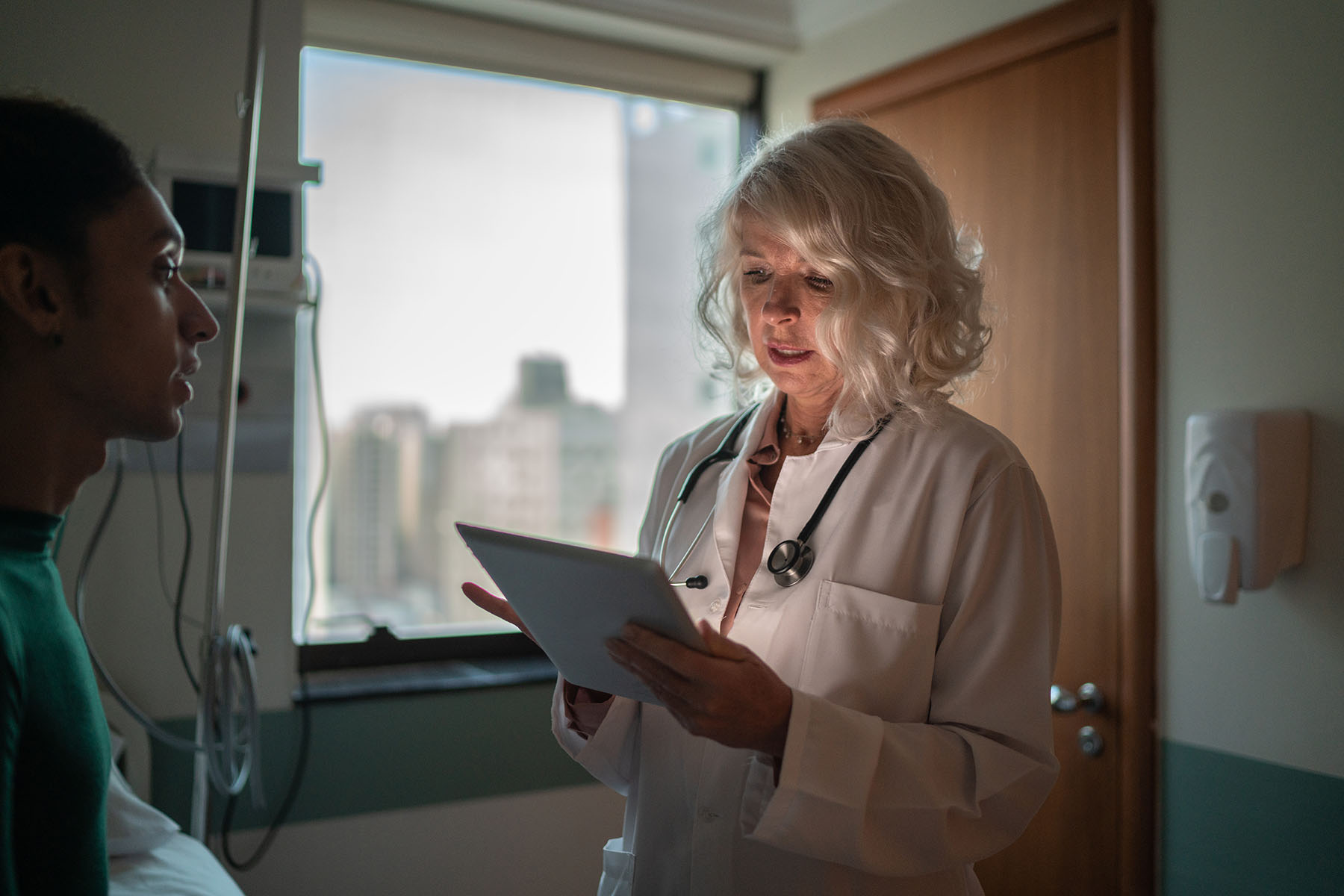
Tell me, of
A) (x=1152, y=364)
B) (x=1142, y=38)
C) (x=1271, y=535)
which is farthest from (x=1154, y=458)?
(x=1142, y=38)

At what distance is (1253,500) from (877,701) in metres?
0.85

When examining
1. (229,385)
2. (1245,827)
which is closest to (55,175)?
(229,385)

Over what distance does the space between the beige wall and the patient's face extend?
168cm

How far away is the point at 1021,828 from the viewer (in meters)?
1.14

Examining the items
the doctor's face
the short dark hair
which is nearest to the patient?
the short dark hair

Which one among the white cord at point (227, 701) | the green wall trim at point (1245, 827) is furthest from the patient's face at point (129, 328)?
the green wall trim at point (1245, 827)

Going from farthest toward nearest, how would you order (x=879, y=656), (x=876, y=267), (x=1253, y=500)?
(x=1253, y=500), (x=876, y=267), (x=879, y=656)

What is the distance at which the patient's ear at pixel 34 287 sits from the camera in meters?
0.79

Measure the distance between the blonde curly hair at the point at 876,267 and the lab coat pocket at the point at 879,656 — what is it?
25 cm

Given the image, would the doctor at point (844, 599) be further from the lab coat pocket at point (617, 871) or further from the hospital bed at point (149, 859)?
the hospital bed at point (149, 859)

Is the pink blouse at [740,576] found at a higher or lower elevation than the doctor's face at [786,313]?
lower

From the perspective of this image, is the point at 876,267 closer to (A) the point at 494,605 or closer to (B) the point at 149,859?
(A) the point at 494,605

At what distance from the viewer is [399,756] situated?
7.34 ft

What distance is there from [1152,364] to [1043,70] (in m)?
0.71
